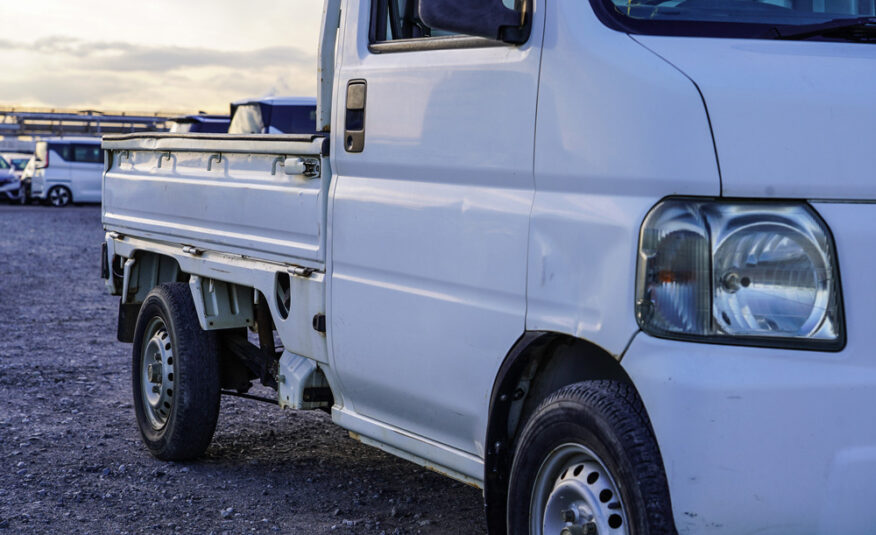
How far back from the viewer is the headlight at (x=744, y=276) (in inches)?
104

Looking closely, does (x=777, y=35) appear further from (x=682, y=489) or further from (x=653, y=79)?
(x=682, y=489)

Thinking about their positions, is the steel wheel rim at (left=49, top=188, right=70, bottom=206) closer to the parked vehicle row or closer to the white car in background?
the parked vehicle row

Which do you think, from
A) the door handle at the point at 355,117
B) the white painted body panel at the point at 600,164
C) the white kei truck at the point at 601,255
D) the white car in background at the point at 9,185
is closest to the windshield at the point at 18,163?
the white car in background at the point at 9,185

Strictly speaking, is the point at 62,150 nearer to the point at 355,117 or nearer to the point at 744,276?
the point at 355,117

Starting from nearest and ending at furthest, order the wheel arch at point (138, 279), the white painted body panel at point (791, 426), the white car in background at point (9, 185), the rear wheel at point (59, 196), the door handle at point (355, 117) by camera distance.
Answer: the white painted body panel at point (791, 426), the door handle at point (355, 117), the wheel arch at point (138, 279), the rear wheel at point (59, 196), the white car in background at point (9, 185)

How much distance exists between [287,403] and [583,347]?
1722 millimetres

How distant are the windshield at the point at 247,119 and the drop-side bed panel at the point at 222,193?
8.70 meters

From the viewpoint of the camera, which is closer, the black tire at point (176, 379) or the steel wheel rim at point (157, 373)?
the black tire at point (176, 379)

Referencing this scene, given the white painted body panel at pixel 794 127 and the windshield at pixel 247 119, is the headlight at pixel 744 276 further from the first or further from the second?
the windshield at pixel 247 119

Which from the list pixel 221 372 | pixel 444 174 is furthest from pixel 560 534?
pixel 221 372

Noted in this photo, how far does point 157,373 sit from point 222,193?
1.07 meters

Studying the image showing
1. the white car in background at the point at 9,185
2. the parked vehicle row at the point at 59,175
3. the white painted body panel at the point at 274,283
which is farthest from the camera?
the white car in background at the point at 9,185

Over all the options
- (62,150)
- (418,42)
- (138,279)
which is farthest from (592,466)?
(62,150)

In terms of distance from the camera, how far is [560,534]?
10.3 feet
